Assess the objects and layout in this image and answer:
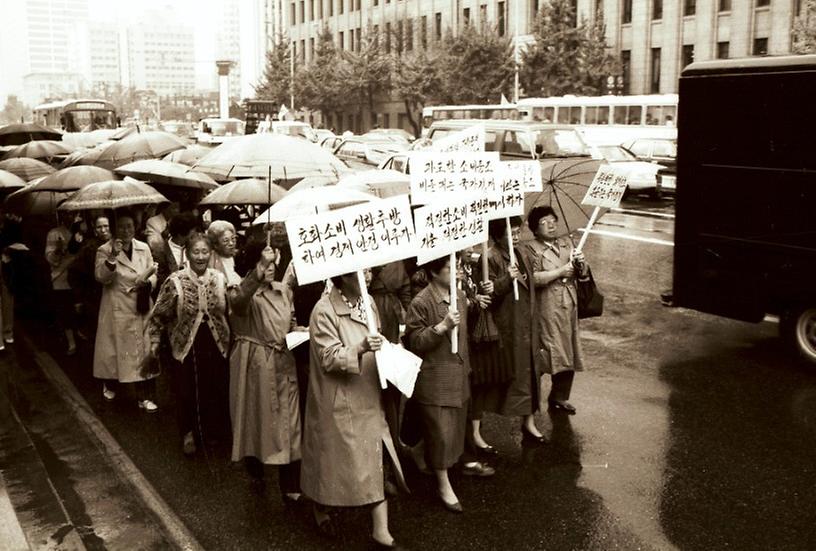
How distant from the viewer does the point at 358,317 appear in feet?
17.3

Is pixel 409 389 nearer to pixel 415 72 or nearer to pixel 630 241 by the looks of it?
pixel 630 241

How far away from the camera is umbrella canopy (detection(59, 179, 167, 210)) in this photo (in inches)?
320

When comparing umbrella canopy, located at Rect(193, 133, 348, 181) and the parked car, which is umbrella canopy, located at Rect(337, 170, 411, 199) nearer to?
umbrella canopy, located at Rect(193, 133, 348, 181)

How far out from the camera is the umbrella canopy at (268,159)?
7547 mm

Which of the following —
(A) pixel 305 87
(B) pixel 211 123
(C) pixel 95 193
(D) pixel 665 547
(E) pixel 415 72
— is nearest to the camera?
(D) pixel 665 547

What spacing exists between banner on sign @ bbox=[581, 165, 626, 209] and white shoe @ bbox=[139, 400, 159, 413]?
159 inches

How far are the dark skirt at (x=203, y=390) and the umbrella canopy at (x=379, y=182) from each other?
1534 mm

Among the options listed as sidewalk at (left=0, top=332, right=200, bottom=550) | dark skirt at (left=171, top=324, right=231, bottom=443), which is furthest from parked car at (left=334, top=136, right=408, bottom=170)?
dark skirt at (left=171, top=324, right=231, bottom=443)

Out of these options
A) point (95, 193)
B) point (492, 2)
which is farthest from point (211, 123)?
point (95, 193)

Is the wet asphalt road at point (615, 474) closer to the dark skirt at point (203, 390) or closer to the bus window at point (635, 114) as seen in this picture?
the dark skirt at point (203, 390)

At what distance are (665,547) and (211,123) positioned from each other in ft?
145

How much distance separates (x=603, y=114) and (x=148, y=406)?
3148 cm

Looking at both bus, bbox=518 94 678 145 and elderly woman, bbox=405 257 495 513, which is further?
bus, bbox=518 94 678 145

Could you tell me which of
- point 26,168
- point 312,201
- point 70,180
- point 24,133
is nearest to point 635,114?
point 24,133
